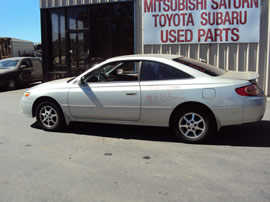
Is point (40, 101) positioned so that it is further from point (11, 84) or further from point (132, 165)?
point (11, 84)

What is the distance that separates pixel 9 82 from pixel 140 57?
948 cm

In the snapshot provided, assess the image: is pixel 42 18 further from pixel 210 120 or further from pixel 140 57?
pixel 210 120

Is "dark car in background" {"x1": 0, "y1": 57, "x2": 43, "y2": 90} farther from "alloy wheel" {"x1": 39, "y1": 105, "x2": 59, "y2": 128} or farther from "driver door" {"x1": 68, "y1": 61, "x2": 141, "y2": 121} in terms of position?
"driver door" {"x1": 68, "y1": 61, "x2": 141, "y2": 121}

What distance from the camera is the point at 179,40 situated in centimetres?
1026

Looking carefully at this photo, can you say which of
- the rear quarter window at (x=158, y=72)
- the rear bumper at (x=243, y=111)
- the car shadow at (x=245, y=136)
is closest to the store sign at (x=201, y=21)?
the car shadow at (x=245, y=136)

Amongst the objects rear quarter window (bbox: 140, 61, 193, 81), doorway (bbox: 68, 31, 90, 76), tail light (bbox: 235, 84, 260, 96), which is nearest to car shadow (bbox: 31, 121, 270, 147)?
tail light (bbox: 235, 84, 260, 96)

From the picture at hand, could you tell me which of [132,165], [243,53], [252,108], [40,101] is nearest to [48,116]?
[40,101]

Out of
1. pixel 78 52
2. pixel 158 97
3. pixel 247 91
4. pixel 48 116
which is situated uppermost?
pixel 78 52

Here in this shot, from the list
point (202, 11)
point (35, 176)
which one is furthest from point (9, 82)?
point (35, 176)

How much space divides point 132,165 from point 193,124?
1.37m

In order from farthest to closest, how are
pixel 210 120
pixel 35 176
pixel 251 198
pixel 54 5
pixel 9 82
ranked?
pixel 9 82 → pixel 54 5 → pixel 210 120 → pixel 35 176 → pixel 251 198

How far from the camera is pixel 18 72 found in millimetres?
13406

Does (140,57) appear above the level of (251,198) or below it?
above

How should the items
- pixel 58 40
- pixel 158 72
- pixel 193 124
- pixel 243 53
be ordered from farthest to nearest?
pixel 58 40
pixel 243 53
pixel 158 72
pixel 193 124
